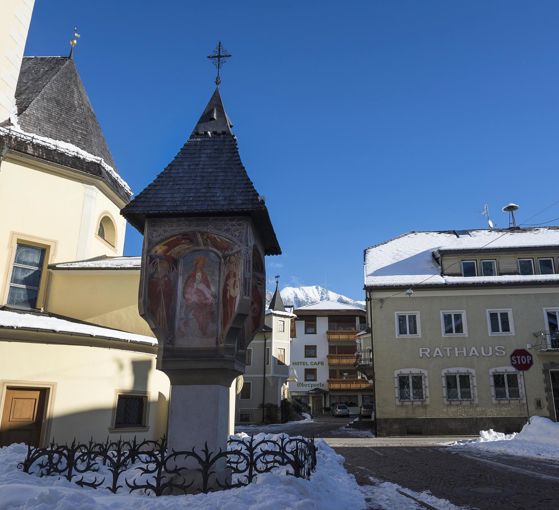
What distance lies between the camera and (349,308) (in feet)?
224

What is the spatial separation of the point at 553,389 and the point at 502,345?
3.47m

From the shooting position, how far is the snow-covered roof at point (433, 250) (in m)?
29.8

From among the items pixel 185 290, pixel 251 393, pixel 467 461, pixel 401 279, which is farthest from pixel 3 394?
pixel 251 393

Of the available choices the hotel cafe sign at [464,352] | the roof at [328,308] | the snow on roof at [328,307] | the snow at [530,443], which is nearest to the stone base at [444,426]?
the hotel cafe sign at [464,352]

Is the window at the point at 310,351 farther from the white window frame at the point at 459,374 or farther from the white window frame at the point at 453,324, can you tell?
the white window frame at the point at 459,374

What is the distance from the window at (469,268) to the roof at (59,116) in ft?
67.2

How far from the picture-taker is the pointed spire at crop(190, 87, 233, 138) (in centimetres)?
1099

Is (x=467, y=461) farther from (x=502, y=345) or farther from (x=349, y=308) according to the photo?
(x=349, y=308)

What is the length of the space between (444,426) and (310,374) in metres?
40.7

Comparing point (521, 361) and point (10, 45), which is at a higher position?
point (10, 45)

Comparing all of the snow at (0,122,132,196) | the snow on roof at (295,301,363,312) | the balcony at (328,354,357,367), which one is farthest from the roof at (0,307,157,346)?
the snow on roof at (295,301,363,312)

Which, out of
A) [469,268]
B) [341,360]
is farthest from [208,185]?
[341,360]

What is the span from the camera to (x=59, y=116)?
63.2 ft

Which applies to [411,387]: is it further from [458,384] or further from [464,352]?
[464,352]
